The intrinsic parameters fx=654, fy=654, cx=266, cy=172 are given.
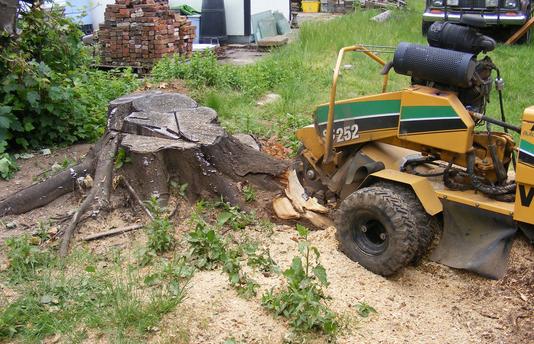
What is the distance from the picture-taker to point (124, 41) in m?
11.6

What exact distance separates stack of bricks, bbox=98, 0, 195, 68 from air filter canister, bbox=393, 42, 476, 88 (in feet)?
24.6

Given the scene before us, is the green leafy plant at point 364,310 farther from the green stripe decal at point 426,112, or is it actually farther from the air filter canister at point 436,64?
the air filter canister at point 436,64

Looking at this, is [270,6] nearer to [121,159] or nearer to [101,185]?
[121,159]

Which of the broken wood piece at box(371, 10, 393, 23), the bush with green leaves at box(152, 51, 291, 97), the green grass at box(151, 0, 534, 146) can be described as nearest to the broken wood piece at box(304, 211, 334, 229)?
the green grass at box(151, 0, 534, 146)

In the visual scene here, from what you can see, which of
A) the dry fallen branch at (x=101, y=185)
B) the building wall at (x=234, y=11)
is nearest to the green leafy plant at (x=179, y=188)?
the dry fallen branch at (x=101, y=185)

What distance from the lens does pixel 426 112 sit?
4461 millimetres

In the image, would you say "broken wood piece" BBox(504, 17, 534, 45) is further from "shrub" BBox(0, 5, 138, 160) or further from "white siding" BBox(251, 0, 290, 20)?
"shrub" BBox(0, 5, 138, 160)

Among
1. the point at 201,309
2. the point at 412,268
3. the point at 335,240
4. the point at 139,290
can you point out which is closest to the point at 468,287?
the point at 412,268

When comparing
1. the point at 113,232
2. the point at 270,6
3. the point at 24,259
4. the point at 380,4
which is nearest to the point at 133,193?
the point at 113,232

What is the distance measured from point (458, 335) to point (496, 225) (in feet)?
2.72

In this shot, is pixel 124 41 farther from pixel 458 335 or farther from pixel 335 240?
pixel 458 335

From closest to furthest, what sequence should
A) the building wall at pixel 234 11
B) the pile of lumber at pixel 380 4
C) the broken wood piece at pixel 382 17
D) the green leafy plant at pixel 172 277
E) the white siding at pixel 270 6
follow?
the green leafy plant at pixel 172 277
the building wall at pixel 234 11
the white siding at pixel 270 6
the broken wood piece at pixel 382 17
the pile of lumber at pixel 380 4

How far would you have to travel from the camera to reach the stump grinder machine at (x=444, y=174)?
427 cm

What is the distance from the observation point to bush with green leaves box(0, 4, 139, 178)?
22.0 feet
